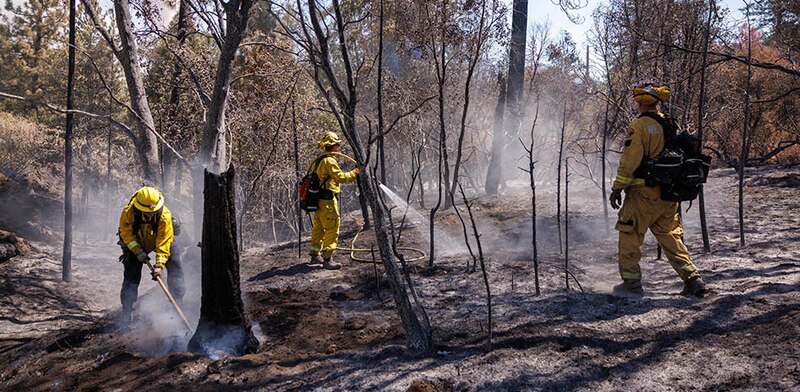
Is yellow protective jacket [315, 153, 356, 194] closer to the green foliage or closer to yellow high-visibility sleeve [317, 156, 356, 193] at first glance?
yellow high-visibility sleeve [317, 156, 356, 193]

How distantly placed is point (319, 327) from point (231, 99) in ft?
22.4

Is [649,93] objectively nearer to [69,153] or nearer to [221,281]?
[221,281]

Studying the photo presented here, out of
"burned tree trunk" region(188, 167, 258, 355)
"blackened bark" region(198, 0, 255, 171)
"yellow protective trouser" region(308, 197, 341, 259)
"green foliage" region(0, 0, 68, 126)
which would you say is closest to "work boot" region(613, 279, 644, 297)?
"burned tree trunk" region(188, 167, 258, 355)

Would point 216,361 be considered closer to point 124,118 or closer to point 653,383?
point 653,383

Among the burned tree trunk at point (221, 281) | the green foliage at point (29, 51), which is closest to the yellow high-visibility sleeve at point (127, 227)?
the burned tree trunk at point (221, 281)

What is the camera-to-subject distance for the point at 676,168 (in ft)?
16.0

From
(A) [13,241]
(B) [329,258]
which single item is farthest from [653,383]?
(A) [13,241]

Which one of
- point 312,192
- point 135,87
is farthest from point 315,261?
point 135,87

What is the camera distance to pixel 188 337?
17.2 ft

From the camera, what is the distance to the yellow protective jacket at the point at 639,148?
4.98 m

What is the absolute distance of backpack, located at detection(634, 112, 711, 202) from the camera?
489 centimetres

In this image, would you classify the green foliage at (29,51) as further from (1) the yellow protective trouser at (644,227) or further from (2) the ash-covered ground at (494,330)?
Answer: (1) the yellow protective trouser at (644,227)

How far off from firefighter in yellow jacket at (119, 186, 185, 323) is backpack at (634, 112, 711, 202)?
15.7ft

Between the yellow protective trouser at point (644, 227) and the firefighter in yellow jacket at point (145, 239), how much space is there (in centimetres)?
453
